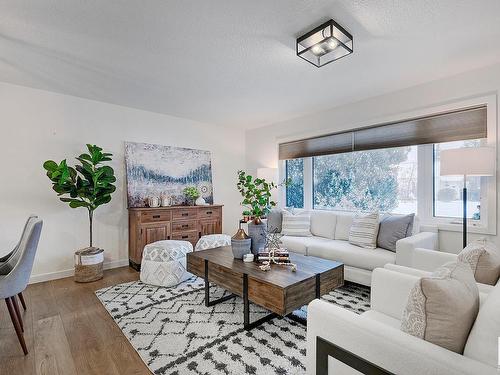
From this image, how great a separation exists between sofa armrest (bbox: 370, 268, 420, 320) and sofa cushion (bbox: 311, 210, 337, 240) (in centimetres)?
208

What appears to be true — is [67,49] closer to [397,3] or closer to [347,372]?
[397,3]

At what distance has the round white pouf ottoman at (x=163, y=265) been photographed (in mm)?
3094

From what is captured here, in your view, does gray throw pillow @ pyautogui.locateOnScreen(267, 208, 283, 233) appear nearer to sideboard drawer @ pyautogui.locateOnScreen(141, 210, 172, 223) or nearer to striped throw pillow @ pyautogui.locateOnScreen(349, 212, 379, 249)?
striped throw pillow @ pyautogui.locateOnScreen(349, 212, 379, 249)

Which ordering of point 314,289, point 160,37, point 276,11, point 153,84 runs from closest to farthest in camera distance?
point 276,11, point 314,289, point 160,37, point 153,84

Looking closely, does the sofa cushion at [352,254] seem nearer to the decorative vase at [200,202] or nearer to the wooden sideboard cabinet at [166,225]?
the wooden sideboard cabinet at [166,225]

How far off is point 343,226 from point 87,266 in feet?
11.2

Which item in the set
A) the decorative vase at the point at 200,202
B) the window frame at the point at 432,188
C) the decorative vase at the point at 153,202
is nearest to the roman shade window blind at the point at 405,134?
the window frame at the point at 432,188

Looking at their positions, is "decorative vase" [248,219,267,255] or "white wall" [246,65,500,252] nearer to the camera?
"decorative vase" [248,219,267,255]

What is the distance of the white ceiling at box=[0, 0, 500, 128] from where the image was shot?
184cm

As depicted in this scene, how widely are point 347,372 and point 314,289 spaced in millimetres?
914

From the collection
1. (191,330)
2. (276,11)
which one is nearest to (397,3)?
(276,11)

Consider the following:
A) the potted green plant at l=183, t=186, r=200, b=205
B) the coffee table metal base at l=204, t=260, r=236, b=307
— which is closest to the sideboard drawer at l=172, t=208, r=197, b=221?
the potted green plant at l=183, t=186, r=200, b=205

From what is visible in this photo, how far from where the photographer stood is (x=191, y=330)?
2.15 metres

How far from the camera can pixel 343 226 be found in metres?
3.62
